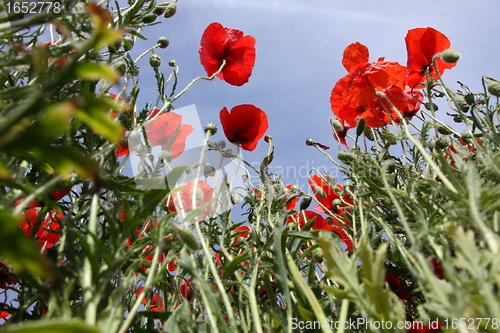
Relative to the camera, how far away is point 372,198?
3.40ft

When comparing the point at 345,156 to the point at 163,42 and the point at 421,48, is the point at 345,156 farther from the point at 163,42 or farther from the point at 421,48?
the point at 163,42

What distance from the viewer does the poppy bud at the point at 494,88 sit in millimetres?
1070

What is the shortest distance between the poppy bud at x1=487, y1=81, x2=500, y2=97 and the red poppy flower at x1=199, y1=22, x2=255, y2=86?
2.82 feet

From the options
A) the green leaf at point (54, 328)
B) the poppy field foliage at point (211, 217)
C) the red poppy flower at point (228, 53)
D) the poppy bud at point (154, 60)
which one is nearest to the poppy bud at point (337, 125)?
the poppy field foliage at point (211, 217)

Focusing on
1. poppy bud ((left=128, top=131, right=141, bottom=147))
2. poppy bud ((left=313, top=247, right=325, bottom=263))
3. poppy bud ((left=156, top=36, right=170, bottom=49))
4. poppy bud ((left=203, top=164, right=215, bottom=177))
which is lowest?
poppy bud ((left=313, top=247, right=325, bottom=263))

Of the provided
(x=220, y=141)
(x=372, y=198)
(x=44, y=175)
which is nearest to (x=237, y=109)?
(x=220, y=141)

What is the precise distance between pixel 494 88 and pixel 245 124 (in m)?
0.85

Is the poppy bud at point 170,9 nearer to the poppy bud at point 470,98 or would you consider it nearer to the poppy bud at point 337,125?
the poppy bud at point 337,125

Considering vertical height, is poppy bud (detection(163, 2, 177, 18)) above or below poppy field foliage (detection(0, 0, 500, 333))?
above

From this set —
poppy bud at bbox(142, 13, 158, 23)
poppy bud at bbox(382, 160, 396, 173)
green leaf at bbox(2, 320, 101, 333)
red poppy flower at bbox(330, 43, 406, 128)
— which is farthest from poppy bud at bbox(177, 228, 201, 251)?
red poppy flower at bbox(330, 43, 406, 128)

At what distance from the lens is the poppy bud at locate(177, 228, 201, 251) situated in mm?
658

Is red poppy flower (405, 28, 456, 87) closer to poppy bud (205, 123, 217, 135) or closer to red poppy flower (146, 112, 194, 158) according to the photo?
poppy bud (205, 123, 217, 135)

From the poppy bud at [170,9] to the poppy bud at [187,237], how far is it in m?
0.88

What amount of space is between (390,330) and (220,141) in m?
0.88
